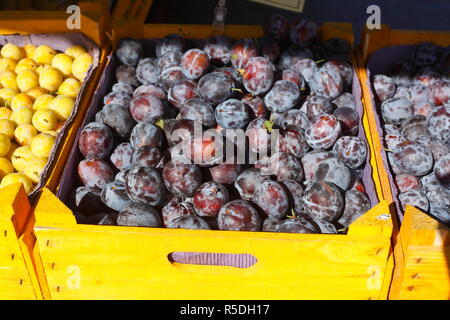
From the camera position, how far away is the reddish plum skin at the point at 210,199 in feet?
5.07

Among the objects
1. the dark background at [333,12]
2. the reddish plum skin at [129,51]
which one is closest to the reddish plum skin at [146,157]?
the reddish plum skin at [129,51]

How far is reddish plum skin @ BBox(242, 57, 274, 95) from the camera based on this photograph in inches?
73.7

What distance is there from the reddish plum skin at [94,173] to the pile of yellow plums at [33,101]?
0.25 metres

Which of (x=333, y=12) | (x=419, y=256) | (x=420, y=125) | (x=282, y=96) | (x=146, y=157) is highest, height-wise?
(x=333, y=12)

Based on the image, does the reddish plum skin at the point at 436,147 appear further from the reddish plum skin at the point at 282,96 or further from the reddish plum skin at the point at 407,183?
the reddish plum skin at the point at 282,96

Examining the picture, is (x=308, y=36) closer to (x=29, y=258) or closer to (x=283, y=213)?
(x=283, y=213)

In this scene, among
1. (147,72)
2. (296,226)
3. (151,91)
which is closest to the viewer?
(296,226)

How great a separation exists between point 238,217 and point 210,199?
0.13 m

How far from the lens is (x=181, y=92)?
1.91 metres

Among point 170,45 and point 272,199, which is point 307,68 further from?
point 272,199

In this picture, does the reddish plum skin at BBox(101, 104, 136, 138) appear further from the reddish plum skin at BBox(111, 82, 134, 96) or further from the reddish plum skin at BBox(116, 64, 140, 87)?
the reddish plum skin at BBox(116, 64, 140, 87)

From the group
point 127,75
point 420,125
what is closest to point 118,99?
point 127,75

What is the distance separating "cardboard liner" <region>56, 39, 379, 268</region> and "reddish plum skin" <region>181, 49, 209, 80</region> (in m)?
0.31

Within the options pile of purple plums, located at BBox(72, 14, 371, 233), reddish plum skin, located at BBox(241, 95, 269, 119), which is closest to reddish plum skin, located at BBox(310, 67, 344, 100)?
pile of purple plums, located at BBox(72, 14, 371, 233)
